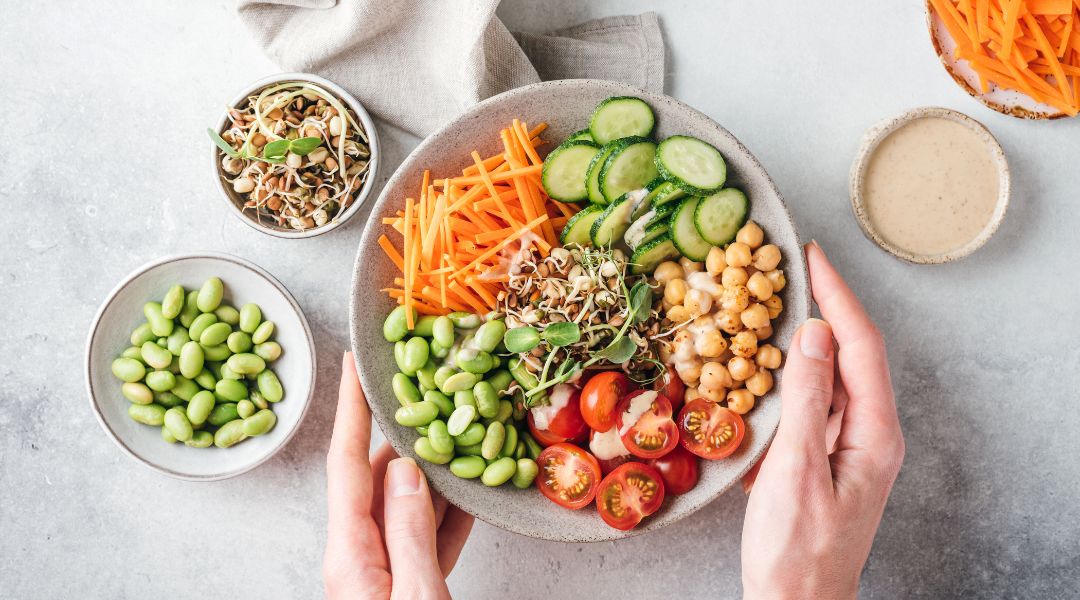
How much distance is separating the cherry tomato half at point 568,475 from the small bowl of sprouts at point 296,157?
0.98 metres

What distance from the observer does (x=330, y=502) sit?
215cm

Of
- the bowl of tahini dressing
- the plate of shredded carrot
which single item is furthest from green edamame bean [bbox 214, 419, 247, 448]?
the plate of shredded carrot

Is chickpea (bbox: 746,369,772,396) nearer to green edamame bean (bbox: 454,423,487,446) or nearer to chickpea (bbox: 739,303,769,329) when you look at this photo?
chickpea (bbox: 739,303,769,329)

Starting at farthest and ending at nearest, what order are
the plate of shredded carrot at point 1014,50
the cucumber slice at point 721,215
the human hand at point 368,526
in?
the plate of shredded carrot at point 1014,50 → the cucumber slice at point 721,215 → the human hand at point 368,526

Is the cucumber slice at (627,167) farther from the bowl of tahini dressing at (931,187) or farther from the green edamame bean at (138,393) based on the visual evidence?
the green edamame bean at (138,393)

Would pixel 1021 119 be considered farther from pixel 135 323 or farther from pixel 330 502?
pixel 135 323

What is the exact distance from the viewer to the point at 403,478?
2123 millimetres

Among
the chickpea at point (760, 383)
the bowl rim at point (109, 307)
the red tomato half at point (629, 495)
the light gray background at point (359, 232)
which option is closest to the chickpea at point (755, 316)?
the chickpea at point (760, 383)

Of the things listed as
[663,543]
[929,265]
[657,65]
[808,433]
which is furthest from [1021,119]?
[663,543]

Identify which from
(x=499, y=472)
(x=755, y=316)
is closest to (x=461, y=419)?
(x=499, y=472)

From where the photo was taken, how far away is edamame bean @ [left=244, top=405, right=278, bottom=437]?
7.93ft

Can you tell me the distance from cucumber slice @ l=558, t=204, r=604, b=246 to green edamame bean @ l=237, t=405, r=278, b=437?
3.59 ft

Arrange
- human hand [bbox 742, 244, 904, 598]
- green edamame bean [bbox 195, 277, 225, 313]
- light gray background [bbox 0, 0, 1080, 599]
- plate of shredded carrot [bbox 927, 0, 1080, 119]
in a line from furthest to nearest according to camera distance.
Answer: light gray background [bbox 0, 0, 1080, 599] → green edamame bean [bbox 195, 277, 225, 313] → plate of shredded carrot [bbox 927, 0, 1080, 119] → human hand [bbox 742, 244, 904, 598]

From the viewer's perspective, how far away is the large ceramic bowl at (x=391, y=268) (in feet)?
7.06
